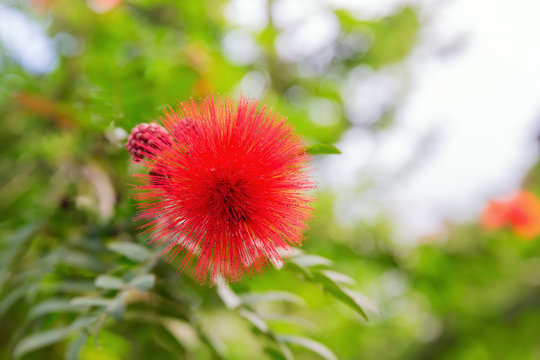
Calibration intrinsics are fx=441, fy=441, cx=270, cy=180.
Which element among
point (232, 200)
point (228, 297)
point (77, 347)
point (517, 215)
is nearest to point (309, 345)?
point (228, 297)

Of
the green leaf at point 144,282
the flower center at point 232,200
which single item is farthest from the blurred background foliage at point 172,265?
the flower center at point 232,200

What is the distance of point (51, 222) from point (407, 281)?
171 cm

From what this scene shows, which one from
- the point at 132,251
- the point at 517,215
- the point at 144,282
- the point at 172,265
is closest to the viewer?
the point at 144,282

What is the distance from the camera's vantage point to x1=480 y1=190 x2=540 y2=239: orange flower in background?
257cm

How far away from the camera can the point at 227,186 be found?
83 centimetres

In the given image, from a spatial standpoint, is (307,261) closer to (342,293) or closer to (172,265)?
(342,293)

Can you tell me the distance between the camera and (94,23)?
205cm

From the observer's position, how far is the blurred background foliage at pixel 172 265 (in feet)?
3.35

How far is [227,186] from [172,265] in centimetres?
35

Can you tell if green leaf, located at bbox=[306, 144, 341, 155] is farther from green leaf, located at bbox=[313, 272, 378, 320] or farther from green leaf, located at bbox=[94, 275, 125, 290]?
green leaf, located at bbox=[94, 275, 125, 290]

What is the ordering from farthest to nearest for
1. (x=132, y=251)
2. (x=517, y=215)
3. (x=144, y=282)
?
1. (x=517, y=215)
2. (x=132, y=251)
3. (x=144, y=282)

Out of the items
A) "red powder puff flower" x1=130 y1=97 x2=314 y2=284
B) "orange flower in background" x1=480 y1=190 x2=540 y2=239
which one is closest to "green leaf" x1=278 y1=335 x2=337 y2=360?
"red powder puff flower" x1=130 y1=97 x2=314 y2=284

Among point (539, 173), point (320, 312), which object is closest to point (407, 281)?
point (320, 312)

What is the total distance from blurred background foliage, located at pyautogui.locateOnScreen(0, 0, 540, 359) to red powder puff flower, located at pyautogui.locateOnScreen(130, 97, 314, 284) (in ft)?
0.34
